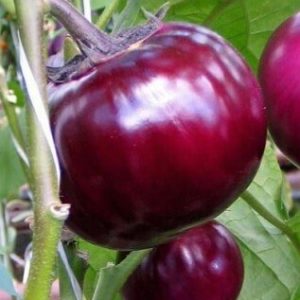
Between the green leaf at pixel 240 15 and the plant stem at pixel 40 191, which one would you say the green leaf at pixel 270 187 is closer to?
the green leaf at pixel 240 15

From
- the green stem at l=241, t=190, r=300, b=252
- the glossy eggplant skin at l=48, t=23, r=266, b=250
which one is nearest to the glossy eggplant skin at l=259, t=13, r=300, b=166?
the glossy eggplant skin at l=48, t=23, r=266, b=250

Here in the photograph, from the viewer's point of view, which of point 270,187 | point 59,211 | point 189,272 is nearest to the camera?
Answer: point 59,211

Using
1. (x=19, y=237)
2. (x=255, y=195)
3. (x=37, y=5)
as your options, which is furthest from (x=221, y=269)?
(x=19, y=237)

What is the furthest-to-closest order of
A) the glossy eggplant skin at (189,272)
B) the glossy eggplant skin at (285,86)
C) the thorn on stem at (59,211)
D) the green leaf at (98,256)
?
1. the green leaf at (98,256)
2. the glossy eggplant skin at (189,272)
3. the glossy eggplant skin at (285,86)
4. the thorn on stem at (59,211)

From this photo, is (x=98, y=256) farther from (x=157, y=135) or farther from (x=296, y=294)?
(x=157, y=135)

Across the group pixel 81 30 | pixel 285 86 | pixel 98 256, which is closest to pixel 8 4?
pixel 81 30

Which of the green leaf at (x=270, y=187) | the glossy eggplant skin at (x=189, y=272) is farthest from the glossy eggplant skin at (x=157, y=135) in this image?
the green leaf at (x=270, y=187)

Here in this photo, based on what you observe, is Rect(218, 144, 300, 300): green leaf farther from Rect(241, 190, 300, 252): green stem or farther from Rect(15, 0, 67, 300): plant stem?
Rect(15, 0, 67, 300): plant stem
